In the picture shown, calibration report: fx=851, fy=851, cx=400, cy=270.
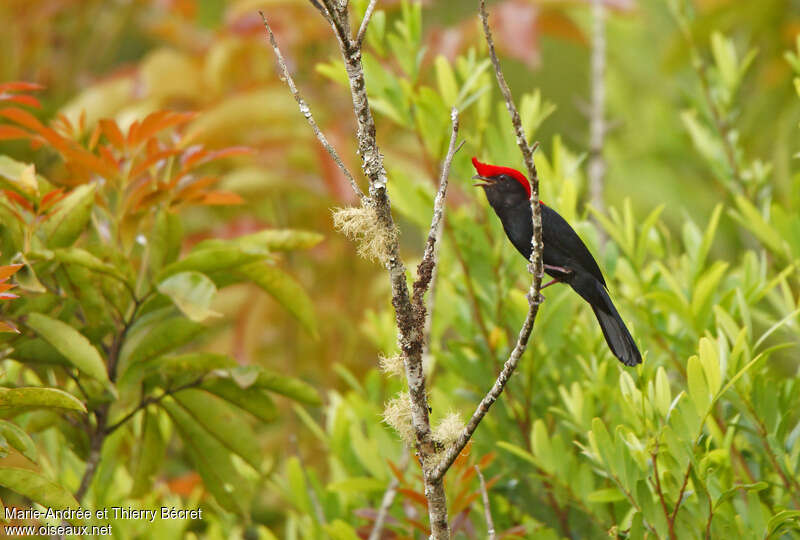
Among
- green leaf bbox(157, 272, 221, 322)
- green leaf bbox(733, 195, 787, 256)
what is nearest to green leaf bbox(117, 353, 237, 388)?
green leaf bbox(157, 272, 221, 322)

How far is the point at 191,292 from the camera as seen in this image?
78.1 inches

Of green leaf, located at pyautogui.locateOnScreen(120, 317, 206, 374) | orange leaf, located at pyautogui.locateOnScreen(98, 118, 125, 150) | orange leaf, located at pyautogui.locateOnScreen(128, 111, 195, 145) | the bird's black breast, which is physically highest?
orange leaf, located at pyautogui.locateOnScreen(128, 111, 195, 145)

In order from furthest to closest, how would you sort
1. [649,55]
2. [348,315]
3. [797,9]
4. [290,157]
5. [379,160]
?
1. [649,55]
2. [797,9]
3. [348,315]
4. [290,157]
5. [379,160]

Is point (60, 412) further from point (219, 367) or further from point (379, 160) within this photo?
point (379, 160)

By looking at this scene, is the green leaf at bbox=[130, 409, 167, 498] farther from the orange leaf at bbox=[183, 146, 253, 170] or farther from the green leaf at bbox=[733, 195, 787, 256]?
the green leaf at bbox=[733, 195, 787, 256]

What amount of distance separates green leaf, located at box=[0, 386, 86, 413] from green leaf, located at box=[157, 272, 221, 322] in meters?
0.35

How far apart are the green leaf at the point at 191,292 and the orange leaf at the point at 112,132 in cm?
39

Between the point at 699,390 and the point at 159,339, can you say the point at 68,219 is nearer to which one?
the point at 159,339

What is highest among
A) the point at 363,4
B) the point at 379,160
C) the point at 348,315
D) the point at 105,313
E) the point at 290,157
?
the point at 290,157

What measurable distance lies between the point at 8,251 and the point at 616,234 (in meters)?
1.53

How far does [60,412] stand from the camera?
207cm

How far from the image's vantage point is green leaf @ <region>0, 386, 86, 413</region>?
1.61 metres

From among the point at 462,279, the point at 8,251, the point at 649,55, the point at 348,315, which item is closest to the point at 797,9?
the point at 649,55

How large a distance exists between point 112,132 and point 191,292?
476mm
